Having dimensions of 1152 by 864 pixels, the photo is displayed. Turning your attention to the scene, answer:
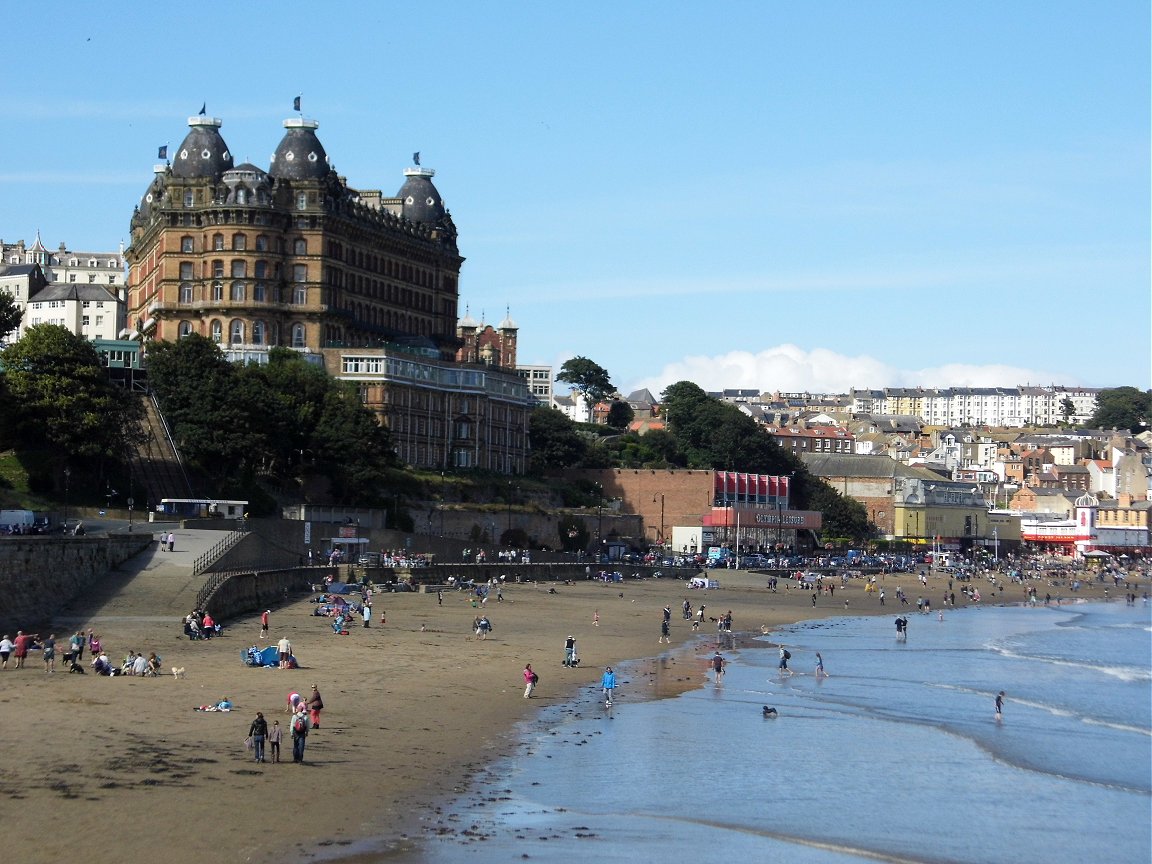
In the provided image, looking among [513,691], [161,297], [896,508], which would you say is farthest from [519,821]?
[896,508]

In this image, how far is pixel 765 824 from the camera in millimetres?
28531

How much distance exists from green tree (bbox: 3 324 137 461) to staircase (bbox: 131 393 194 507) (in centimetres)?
464

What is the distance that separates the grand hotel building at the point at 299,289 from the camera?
103 m

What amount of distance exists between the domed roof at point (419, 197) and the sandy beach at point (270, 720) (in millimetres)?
65568

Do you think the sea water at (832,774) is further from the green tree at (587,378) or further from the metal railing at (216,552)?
the green tree at (587,378)

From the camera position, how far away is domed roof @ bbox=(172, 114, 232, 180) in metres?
107

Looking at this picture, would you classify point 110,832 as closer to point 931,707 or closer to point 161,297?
point 931,707

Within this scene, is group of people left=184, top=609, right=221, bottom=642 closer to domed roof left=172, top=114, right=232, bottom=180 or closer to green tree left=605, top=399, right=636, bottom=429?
domed roof left=172, top=114, right=232, bottom=180

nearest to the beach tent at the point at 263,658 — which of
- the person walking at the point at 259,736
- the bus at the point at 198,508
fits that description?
the person walking at the point at 259,736

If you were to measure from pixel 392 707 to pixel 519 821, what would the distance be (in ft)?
37.4

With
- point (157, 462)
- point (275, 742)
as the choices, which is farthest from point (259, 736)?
point (157, 462)

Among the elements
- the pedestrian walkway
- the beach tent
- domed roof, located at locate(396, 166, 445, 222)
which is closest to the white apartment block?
domed roof, located at locate(396, 166, 445, 222)

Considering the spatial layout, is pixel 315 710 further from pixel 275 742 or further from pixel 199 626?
pixel 199 626

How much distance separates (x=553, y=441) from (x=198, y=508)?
5744 centimetres
